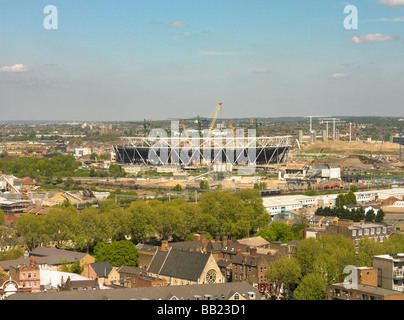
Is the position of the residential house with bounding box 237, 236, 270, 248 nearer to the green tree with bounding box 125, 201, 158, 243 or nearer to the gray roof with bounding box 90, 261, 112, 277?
the green tree with bounding box 125, 201, 158, 243

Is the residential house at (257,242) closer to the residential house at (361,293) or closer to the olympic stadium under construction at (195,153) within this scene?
the residential house at (361,293)

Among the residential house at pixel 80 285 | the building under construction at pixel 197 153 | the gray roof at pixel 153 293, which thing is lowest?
the building under construction at pixel 197 153

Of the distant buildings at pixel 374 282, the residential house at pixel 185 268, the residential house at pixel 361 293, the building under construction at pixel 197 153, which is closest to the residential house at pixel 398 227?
the distant buildings at pixel 374 282

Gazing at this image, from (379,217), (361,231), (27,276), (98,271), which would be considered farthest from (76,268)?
(379,217)

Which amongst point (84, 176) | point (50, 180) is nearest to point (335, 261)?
point (50, 180)

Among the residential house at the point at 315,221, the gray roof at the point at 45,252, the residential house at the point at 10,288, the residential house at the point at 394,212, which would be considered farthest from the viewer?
the residential house at the point at 394,212
